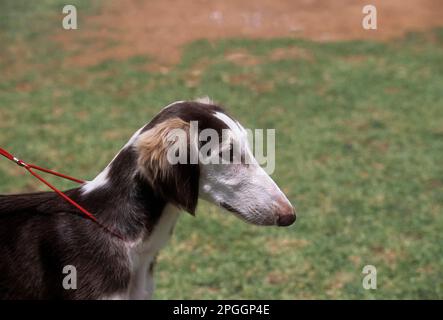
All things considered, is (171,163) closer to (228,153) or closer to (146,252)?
(228,153)

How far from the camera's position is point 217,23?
500 inches

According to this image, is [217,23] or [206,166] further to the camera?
[217,23]

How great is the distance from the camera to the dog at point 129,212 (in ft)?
11.0

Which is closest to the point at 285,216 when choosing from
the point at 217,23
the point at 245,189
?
the point at 245,189

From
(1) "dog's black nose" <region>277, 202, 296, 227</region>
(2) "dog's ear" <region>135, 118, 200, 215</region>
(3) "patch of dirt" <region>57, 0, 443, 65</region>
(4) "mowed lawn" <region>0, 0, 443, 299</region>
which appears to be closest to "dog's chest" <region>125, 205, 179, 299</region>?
(2) "dog's ear" <region>135, 118, 200, 215</region>

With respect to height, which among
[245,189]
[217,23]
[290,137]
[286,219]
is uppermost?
[217,23]

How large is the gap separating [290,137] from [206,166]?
17.3 feet

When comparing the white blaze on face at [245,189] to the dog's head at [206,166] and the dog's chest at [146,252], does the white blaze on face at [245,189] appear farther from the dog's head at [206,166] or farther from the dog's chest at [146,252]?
the dog's chest at [146,252]

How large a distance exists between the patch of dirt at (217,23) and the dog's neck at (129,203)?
788cm

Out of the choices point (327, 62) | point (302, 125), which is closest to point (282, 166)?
point (302, 125)

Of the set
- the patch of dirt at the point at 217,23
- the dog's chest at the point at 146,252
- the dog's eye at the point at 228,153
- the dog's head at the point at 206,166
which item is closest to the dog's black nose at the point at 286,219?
the dog's head at the point at 206,166
